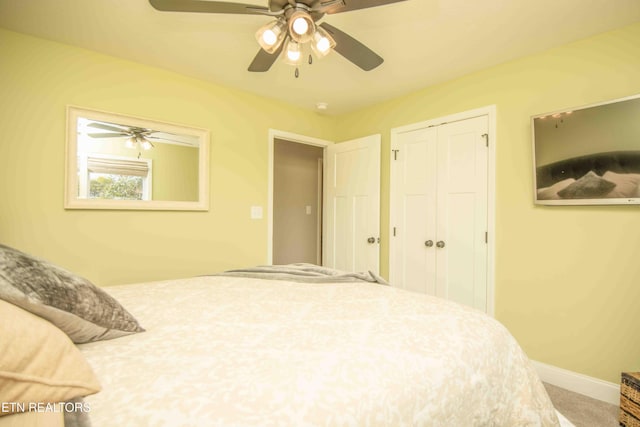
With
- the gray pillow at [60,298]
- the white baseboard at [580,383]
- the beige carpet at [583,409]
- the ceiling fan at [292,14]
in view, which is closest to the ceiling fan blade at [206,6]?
the ceiling fan at [292,14]

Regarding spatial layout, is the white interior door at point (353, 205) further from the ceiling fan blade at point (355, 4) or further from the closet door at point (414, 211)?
the ceiling fan blade at point (355, 4)

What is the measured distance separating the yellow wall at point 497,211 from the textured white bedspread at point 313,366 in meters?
1.28

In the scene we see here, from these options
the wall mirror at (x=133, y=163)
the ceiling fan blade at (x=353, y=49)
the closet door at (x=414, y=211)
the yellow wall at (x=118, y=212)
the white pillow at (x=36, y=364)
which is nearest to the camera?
the white pillow at (x=36, y=364)

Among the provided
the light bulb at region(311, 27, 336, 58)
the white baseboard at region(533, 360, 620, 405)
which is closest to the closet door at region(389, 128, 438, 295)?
the white baseboard at region(533, 360, 620, 405)

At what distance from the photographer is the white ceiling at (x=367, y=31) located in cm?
184

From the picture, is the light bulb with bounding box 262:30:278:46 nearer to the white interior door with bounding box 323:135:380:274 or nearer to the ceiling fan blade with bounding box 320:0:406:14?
the ceiling fan blade with bounding box 320:0:406:14

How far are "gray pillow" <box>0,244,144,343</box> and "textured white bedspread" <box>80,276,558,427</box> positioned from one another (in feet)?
0.20

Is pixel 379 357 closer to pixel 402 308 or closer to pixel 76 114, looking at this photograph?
pixel 402 308

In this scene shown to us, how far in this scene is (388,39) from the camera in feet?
7.00

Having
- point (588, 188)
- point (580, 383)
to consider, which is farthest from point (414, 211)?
point (580, 383)

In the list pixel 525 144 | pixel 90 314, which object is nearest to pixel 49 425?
pixel 90 314

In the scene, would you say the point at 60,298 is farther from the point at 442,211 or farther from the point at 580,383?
the point at 580,383

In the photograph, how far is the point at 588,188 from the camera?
6.77 feet

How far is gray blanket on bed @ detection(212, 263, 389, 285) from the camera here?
1784 millimetres
